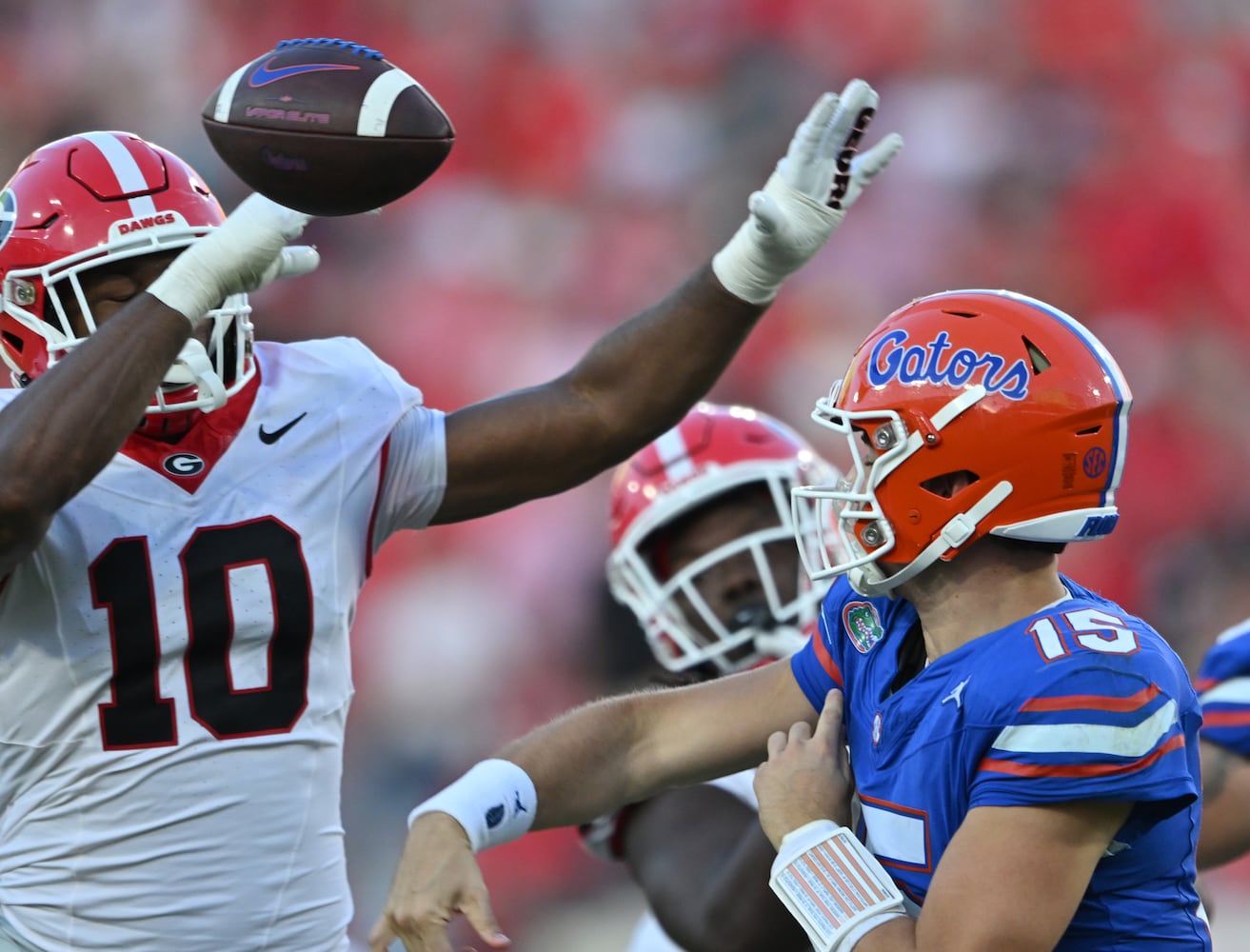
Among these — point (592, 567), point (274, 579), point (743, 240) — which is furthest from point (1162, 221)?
point (274, 579)

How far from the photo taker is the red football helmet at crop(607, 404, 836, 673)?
3.02 meters

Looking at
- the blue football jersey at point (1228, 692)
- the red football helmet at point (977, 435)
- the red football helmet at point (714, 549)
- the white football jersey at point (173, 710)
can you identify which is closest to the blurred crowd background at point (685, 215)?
the red football helmet at point (714, 549)

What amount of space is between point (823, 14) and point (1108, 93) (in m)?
1.32

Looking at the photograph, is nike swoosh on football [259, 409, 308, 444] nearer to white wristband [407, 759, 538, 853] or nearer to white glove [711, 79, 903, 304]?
white wristband [407, 759, 538, 853]

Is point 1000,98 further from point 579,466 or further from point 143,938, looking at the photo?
point 143,938

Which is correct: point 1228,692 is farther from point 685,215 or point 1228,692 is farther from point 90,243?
point 685,215

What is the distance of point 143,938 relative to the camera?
7.41ft

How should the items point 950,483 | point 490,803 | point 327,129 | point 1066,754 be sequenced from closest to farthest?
point 1066,754
point 950,483
point 490,803
point 327,129

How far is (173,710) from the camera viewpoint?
225 centimetres

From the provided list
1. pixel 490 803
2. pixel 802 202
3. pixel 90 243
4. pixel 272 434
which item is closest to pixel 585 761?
pixel 490 803

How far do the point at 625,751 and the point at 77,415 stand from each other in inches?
34.8

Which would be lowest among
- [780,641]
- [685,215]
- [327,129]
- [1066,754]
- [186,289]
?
[685,215]

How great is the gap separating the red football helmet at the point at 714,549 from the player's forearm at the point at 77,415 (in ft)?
4.17

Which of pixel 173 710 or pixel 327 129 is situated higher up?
pixel 327 129
